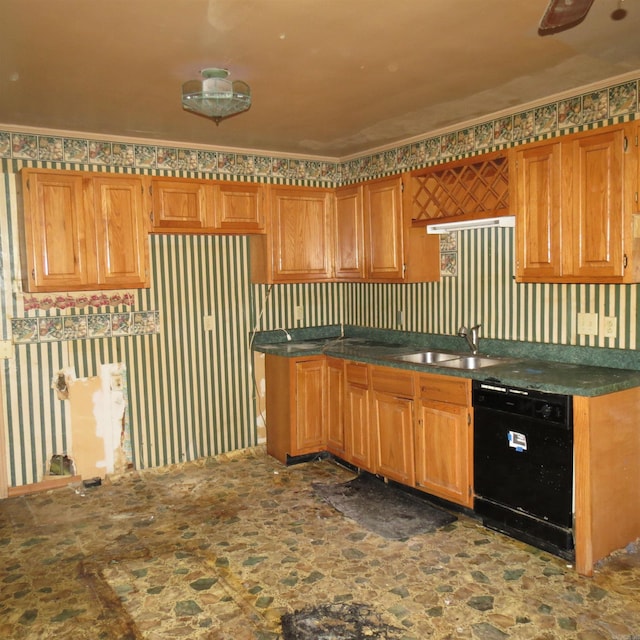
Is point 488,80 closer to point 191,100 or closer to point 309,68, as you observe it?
point 309,68

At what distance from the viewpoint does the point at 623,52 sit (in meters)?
2.87

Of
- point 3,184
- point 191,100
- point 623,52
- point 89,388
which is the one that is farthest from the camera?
point 89,388

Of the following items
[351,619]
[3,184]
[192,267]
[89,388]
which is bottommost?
[351,619]

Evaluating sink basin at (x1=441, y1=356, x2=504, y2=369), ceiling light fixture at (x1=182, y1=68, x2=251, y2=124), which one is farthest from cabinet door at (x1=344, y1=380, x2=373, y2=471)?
ceiling light fixture at (x1=182, y1=68, x2=251, y2=124)

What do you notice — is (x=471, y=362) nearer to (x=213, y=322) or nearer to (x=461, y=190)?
(x=461, y=190)

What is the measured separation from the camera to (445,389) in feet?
12.0

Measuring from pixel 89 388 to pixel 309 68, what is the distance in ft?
9.36

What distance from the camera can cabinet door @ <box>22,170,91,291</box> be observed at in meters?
3.90

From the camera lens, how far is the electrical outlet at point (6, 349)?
162 inches

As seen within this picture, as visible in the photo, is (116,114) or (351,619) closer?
(351,619)

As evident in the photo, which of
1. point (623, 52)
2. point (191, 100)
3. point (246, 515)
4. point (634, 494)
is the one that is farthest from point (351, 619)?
point (623, 52)

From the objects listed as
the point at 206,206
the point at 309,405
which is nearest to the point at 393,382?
the point at 309,405

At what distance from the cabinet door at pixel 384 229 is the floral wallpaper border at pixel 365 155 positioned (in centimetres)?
33

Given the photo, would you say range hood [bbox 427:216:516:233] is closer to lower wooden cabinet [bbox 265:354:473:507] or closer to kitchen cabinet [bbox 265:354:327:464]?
lower wooden cabinet [bbox 265:354:473:507]
